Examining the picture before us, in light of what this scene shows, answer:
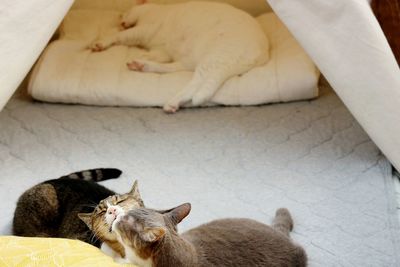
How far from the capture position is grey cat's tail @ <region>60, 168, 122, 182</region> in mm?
1736

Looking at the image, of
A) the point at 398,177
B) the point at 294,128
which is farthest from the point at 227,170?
the point at 398,177

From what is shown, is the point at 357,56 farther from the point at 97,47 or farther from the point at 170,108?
the point at 97,47

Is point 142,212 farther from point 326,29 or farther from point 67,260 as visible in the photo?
point 326,29

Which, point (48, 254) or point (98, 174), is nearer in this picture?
point (48, 254)

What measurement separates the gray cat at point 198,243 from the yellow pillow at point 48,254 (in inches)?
2.7

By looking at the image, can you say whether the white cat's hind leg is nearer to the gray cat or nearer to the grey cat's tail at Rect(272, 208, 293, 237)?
the grey cat's tail at Rect(272, 208, 293, 237)

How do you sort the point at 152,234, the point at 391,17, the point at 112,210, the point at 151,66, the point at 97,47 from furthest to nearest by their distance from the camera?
the point at 97,47
the point at 151,66
the point at 391,17
the point at 112,210
the point at 152,234

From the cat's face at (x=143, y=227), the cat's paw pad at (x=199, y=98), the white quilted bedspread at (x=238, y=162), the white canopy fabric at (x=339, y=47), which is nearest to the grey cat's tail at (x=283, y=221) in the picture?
the white quilted bedspread at (x=238, y=162)

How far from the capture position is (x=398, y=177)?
73.1 inches

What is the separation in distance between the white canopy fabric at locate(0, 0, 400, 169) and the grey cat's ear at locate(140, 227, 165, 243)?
0.70 metres

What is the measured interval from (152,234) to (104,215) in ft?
0.64

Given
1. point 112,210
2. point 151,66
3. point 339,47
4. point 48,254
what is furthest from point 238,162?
point 48,254

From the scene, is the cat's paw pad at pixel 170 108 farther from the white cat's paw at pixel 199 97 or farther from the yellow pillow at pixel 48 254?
the yellow pillow at pixel 48 254

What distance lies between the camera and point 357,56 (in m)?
1.47
